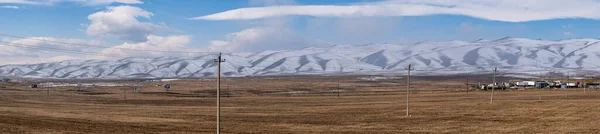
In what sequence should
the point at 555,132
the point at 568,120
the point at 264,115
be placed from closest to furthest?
1. the point at 555,132
2. the point at 568,120
3. the point at 264,115

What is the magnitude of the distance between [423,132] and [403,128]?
5.06 metres

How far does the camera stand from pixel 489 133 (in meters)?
57.4

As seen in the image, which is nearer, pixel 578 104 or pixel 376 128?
pixel 376 128

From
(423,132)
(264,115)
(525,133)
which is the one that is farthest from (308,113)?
(525,133)

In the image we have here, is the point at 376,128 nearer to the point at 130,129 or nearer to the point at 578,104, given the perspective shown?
the point at 130,129

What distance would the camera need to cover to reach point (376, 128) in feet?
210

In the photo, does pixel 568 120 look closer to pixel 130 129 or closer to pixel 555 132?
pixel 555 132

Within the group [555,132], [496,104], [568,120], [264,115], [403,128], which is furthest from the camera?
[496,104]

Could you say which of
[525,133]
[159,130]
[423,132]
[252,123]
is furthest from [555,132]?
[159,130]

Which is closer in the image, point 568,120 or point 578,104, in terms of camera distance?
point 568,120

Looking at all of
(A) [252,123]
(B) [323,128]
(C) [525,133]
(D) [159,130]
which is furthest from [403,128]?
(D) [159,130]

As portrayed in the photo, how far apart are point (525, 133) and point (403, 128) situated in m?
12.5

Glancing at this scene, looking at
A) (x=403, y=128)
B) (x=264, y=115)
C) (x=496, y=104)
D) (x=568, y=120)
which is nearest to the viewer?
(x=403, y=128)

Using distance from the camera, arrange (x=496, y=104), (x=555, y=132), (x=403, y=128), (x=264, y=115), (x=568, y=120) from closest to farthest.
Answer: (x=555, y=132) < (x=403, y=128) < (x=568, y=120) < (x=264, y=115) < (x=496, y=104)
